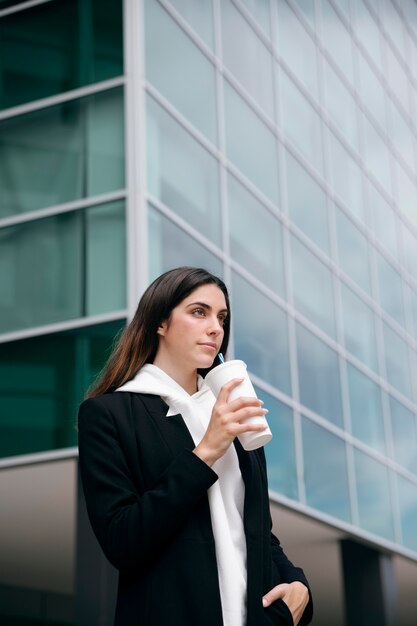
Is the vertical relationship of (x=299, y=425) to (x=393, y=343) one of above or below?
below

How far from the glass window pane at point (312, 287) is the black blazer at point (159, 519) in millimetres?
10247

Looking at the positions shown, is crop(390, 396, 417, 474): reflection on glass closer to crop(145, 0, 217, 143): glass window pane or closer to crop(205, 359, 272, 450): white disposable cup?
crop(145, 0, 217, 143): glass window pane

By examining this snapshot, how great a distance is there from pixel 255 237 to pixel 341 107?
4.25 m

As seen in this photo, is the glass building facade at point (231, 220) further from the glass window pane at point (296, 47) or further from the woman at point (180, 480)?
the woman at point (180, 480)

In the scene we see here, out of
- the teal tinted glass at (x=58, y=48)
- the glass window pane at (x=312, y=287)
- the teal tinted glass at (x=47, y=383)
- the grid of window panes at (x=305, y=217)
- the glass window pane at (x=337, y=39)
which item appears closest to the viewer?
the teal tinted glass at (x=47, y=383)

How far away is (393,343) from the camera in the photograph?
15.6m

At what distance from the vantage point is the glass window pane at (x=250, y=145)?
12148 millimetres

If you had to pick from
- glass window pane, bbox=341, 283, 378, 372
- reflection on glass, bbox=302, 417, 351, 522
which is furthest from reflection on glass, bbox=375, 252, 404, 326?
reflection on glass, bbox=302, 417, 351, 522

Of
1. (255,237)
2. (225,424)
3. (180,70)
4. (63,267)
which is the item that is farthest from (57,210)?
(225,424)

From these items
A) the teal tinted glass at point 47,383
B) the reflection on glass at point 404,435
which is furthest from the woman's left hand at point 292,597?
the reflection on glass at point 404,435

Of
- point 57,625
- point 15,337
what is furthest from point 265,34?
point 57,625

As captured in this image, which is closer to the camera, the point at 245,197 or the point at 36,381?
the point at 36,381

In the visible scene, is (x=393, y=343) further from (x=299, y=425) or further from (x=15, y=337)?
(x=15, y=337)

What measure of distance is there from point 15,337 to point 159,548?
25.4 ft
